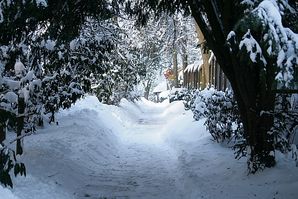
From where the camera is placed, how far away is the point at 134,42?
28469 millimetres

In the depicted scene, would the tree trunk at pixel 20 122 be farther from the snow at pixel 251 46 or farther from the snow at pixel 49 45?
the snow at pixel 251 46

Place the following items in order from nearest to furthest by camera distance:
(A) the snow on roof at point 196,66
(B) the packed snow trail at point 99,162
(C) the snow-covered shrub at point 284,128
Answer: (C) the snow-covered shrub at point 284,128, (B) the packed snow trail at point 99,162, (A) the snow on roof at point 196,66

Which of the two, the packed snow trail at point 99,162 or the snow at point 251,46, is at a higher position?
the snow at point 251,46

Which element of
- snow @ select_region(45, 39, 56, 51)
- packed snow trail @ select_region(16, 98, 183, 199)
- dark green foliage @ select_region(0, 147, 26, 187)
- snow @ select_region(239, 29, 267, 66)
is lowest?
packed snow trail @ select_region(16, 98, 183, 199)

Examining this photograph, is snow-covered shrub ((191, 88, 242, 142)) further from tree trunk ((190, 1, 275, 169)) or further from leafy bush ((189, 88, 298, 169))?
tree trunk ((190, 1, 275, 169))

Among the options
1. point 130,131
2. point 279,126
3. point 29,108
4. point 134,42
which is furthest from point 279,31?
point 134,42

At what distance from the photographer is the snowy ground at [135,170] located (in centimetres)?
744

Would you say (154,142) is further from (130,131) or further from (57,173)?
(57,173)

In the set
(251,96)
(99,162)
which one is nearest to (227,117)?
(99,162)

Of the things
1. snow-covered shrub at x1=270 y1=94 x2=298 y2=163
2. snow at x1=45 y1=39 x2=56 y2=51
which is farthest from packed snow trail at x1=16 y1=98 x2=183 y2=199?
snow at x1=45 y1=39 x2=56 y2=51

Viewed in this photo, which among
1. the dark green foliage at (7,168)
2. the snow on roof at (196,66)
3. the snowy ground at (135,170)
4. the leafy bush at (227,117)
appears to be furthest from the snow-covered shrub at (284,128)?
the snow on roof at (196,66)

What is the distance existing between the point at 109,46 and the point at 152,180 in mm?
3250

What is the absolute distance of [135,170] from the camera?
408 inches

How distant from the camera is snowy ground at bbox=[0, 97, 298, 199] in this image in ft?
24.4
